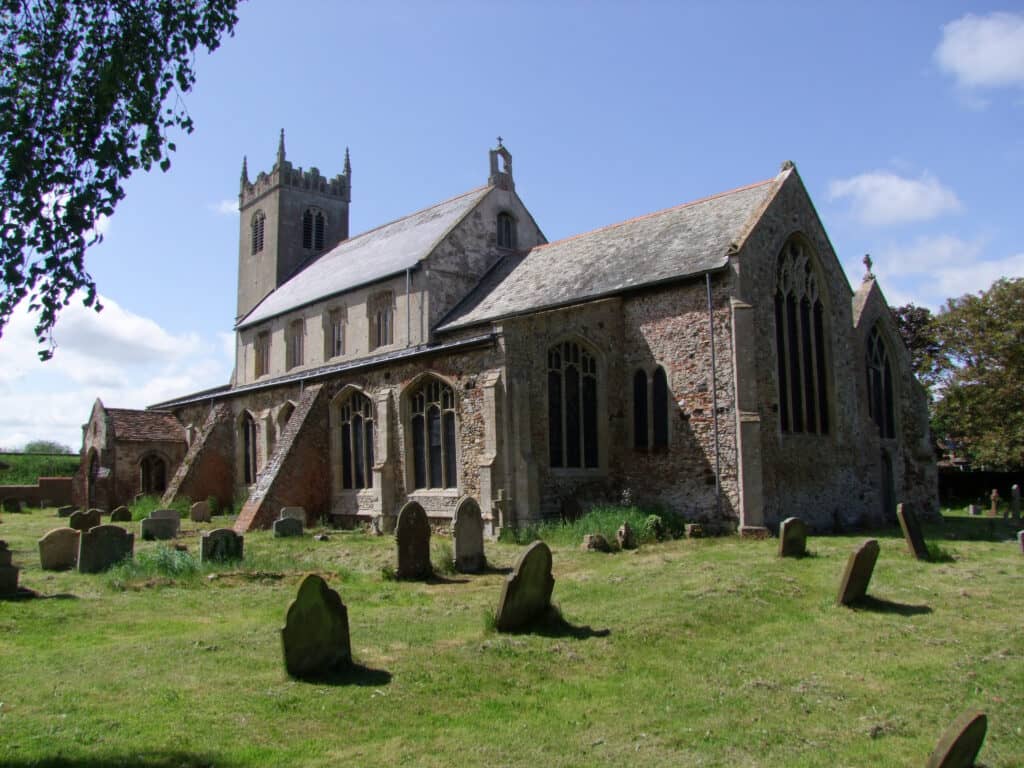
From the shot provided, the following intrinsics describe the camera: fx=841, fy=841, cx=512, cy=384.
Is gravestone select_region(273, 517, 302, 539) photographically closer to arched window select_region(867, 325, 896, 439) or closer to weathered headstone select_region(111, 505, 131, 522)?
weathered headstone select_region(111, 505, 131, 522)

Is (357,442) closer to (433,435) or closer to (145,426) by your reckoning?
(433,435)

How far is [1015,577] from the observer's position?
42.5 feet

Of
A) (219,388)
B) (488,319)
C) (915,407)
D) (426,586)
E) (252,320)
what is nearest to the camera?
(426,586)

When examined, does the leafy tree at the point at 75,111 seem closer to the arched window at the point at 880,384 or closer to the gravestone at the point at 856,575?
the gravestone at the point at 856,575

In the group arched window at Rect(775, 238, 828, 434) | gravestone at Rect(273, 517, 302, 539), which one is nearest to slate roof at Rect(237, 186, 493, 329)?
gravestone at Rect(273, 517, 302, 539)

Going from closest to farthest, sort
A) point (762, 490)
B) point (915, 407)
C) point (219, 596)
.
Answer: point (219, 596), point (762, 490), point (915, 407)

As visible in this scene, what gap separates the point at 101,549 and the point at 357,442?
424 inches

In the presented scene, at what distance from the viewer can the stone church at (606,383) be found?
63.3 feet

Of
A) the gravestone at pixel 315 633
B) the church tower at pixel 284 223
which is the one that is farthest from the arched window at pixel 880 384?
the church tower at pixel 284 223

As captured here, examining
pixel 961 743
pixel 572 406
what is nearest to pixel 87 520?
pixel 572 406

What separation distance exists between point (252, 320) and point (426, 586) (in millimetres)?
24733

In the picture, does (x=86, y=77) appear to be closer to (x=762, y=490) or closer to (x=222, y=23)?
(x=222, y=23)

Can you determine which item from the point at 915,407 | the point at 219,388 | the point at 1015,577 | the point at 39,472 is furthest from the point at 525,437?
the point at 39,472

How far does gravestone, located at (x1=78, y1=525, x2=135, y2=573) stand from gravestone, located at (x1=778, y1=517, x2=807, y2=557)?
11.5m
